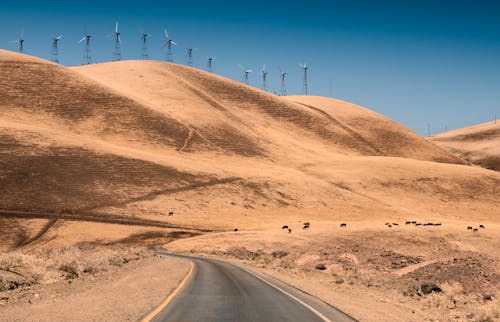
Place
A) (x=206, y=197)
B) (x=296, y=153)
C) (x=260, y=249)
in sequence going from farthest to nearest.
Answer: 1. (x=296, y=153)
2. (x=206, y=197)
3. (x=260, y=249)

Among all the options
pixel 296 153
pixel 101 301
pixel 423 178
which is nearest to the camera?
pixel 101 301

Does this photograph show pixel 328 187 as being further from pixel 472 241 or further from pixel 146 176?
pixel 472 241

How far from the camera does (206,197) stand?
77.8 meters

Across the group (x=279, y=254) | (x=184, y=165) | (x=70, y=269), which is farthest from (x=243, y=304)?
(x=184, y=165)

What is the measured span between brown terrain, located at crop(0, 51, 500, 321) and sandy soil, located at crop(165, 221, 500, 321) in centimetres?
14

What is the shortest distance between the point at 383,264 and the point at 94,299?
21346 millimetres

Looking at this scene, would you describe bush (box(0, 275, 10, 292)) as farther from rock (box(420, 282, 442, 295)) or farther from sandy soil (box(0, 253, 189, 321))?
rock (box(420, 282, 442, 295))

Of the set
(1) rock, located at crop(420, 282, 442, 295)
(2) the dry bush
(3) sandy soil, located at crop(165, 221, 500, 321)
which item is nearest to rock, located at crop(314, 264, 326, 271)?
(3) sandy soil, located at crop(165, 221, 500, 321)

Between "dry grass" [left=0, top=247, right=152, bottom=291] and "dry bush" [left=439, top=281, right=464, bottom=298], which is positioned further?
"dry bush" [left=439, top=281, right=464, bottom=298]

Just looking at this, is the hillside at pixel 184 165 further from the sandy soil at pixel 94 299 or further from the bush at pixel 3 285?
the bush at pixel 3 285

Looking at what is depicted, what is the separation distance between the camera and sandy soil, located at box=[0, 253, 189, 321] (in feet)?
44.1

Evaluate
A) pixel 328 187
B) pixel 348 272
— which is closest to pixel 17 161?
pixel 328 187

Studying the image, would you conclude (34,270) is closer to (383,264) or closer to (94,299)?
(94,299)

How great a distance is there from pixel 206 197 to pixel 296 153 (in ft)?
151
